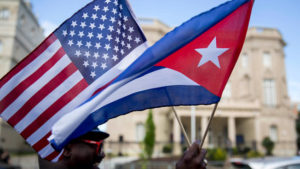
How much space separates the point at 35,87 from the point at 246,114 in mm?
31029

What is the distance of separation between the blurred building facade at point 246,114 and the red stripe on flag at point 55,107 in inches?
1065

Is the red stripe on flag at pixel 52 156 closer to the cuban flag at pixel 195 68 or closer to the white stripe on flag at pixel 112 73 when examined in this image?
the white stripe on flag at pixel 112 73

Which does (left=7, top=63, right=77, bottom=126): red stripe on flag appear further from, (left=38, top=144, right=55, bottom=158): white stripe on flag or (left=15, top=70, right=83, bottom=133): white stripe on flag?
(left=38, top=144, right=55, bottom=158): white stripe on flag

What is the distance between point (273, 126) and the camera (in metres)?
35.0

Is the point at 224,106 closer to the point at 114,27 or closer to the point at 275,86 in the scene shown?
the point at 275,86

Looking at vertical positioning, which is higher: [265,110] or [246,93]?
[246,93]

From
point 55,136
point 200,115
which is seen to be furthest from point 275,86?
point 55,136

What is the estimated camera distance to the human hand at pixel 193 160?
1.55 meters

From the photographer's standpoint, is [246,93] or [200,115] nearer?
[200,115]

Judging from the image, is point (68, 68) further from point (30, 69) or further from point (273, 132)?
point (273, 132)

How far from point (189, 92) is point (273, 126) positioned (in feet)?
120

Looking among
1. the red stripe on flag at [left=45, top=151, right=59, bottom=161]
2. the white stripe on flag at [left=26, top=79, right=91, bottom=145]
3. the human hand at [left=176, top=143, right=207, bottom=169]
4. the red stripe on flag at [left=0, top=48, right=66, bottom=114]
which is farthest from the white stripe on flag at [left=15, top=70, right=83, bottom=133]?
the human hand at [left=176, top=143, right=207, bottom=169]

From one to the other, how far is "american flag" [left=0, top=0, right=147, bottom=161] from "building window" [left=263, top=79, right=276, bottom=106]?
117 ft

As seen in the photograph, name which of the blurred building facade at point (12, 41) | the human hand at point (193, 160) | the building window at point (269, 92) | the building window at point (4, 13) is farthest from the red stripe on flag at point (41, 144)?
the building window at point (4, 13)
